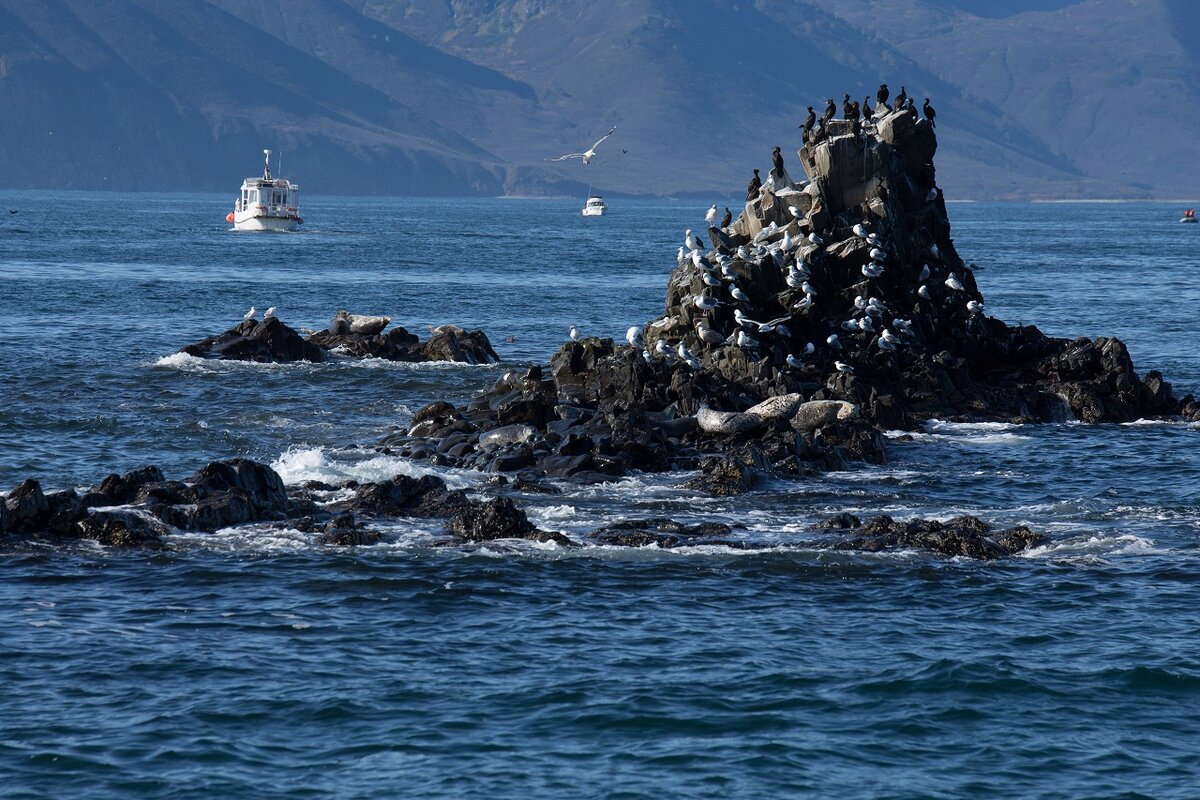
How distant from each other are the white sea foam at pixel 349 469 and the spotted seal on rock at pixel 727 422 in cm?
559

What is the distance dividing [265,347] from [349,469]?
58.5 feet

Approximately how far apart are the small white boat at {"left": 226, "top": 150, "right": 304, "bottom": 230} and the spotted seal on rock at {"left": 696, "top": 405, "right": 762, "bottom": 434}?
10115 centimetres

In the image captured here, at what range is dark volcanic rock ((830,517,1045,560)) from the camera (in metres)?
25.5

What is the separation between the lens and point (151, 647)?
20781mm

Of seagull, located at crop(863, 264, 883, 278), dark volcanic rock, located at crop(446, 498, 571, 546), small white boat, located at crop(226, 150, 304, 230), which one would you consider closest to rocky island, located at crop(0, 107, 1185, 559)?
dark volcanic rock, located at crop(446, 498, 571, 546)

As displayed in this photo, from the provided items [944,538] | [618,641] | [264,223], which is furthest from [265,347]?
[264,223]

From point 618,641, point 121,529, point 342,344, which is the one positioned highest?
point 342,344

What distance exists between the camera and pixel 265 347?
48.1 meters

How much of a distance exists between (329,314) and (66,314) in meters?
10.2

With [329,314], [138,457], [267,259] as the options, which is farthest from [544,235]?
[138,457]

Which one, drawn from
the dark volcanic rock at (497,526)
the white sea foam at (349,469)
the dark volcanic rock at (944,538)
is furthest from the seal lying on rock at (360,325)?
the dark volcanic rock at (944,538)

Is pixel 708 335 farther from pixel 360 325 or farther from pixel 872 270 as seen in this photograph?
pixel 360 325

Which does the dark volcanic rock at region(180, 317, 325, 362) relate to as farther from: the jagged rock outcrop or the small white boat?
the small white boat

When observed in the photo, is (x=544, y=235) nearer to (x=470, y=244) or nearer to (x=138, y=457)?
(x=470, y=244)
